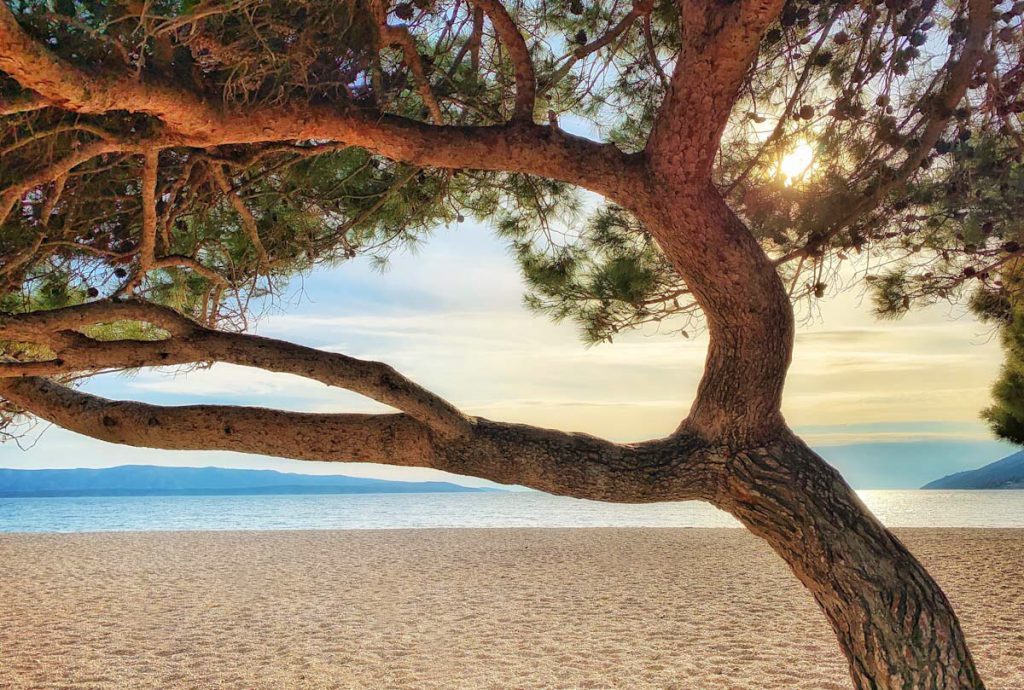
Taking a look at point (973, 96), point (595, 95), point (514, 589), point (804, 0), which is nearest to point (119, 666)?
point (514, 589)

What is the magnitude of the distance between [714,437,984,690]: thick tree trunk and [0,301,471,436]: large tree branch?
0.85m

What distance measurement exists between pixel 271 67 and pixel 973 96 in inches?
111

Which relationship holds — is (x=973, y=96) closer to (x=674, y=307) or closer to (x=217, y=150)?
(x=674, y=307)

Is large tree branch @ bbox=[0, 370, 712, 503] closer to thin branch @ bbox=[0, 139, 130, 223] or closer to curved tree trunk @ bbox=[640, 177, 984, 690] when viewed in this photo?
curved tree trunk @ bbox=[640, 177, 984, 690]

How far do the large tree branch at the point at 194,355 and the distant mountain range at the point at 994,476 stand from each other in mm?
50515

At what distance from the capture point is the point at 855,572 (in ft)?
7.32

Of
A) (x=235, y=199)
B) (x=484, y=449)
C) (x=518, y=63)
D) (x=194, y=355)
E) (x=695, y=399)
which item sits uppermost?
(x=518, y=63)

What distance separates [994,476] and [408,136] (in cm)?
6196

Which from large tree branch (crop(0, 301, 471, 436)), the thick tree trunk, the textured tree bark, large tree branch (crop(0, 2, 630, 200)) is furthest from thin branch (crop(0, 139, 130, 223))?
the thick tree trunk

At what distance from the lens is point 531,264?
156 inches

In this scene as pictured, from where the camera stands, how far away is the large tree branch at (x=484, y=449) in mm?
2430

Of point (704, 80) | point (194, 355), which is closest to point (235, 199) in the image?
point (194, 355)

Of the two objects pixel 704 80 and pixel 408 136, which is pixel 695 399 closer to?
pixel 704 80

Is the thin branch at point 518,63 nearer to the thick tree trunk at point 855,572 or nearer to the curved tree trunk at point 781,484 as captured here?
the curved tree trunk at point 781,484
